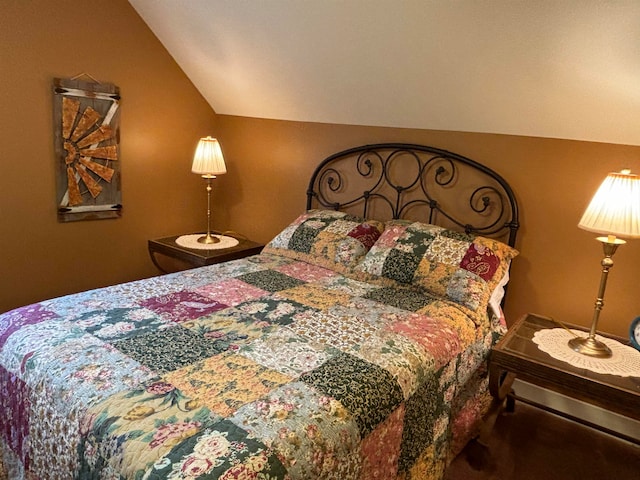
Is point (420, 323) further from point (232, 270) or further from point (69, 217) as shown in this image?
point (69, 217)

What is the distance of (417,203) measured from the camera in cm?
286

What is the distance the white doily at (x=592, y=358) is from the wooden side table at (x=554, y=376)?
1.0 inches

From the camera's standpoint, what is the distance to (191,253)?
10.1 ft

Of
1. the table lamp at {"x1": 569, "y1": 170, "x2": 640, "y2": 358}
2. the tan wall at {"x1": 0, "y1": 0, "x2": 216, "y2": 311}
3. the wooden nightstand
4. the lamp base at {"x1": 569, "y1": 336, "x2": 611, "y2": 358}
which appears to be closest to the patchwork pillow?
the lamp base at {"x1": 569, "y1": 336, "x2": 611, "y2": 358}

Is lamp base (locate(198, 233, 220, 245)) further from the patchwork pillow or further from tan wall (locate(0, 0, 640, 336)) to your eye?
the patchwork pillow

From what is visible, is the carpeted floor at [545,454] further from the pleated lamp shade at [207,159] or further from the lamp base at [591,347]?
the pleated lamp shade at [207,159]

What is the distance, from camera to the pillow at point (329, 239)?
105 inches

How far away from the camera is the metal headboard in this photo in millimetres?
2582

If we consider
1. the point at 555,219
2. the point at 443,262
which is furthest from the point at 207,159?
the point at 555,219

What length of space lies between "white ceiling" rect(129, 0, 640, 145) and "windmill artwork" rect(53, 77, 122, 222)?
66cm

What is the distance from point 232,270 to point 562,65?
185 centimetres

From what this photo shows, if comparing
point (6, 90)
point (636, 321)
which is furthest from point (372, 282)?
point (6, 90)

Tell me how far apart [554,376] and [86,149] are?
9.47 feet

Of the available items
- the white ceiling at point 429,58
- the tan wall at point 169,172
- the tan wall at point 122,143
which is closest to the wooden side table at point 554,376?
the tan wall at point 169,172
